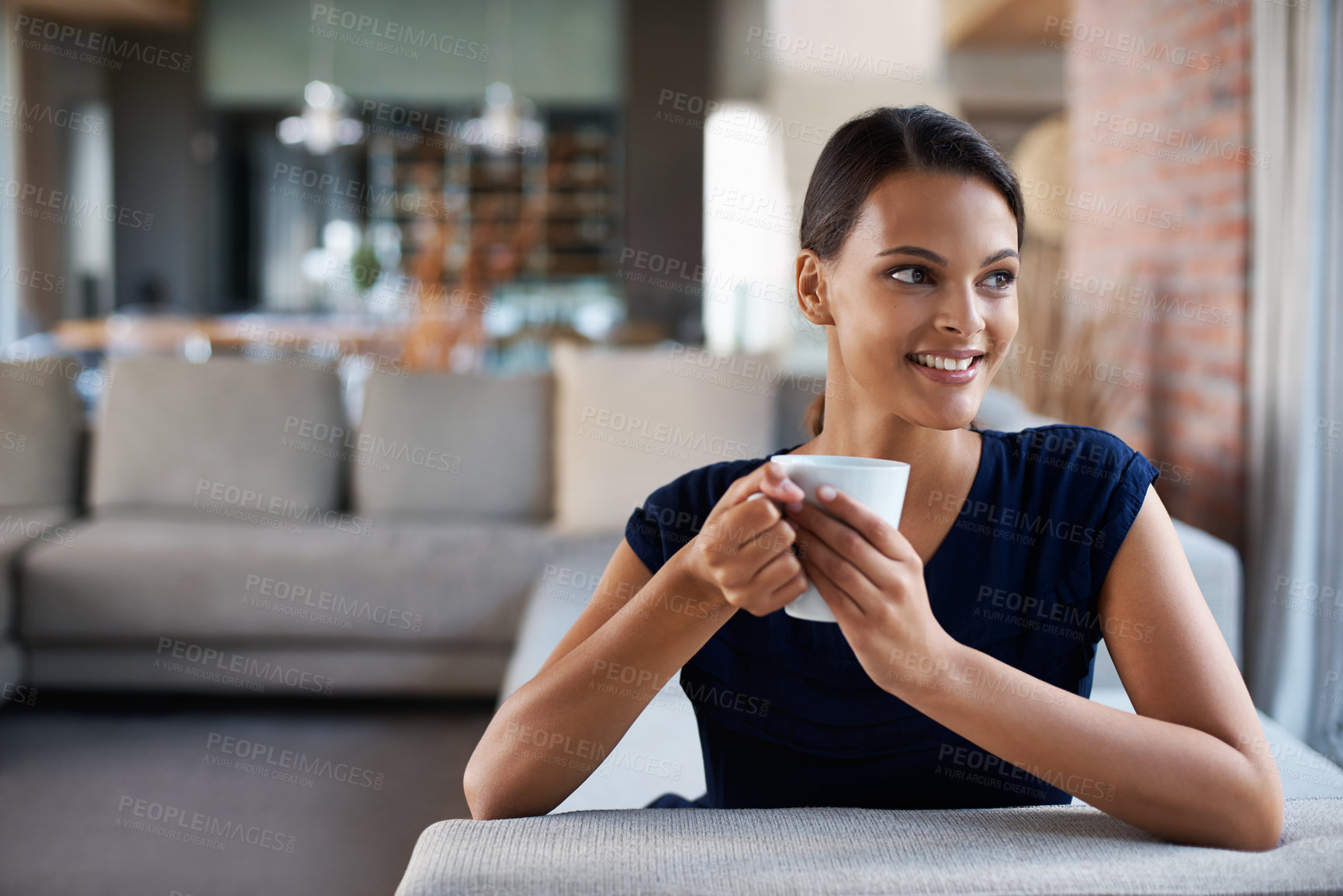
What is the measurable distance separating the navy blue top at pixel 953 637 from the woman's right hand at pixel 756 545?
0.23 metres

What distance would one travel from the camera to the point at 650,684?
0.82 m

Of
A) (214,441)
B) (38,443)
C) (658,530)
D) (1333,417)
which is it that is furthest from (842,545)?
(38,443)

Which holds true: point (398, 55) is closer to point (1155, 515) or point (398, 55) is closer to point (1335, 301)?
point (1335, 301)

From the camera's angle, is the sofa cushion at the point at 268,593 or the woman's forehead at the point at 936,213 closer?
the woman's forehead at the point at 936,213

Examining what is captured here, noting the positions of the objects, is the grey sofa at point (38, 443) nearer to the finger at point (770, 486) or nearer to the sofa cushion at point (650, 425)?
the sofa cushion at point (650, 425)

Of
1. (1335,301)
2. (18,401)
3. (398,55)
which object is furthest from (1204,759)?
(398,55)

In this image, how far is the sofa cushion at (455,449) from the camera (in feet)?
10.3

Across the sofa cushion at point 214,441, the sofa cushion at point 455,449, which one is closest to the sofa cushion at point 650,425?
the sofa cushion at point 455,449

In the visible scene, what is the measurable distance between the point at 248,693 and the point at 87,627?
1.36ft

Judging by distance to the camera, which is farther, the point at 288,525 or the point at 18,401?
the point at 18,401

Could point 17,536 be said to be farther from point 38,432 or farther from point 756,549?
point 756,549

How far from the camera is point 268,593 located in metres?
2.69

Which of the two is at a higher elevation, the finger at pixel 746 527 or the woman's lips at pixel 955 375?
the woman's lips at pixel 955 375

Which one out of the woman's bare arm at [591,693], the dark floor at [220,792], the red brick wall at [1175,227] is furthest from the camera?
the red brick wall at [1175,227]
